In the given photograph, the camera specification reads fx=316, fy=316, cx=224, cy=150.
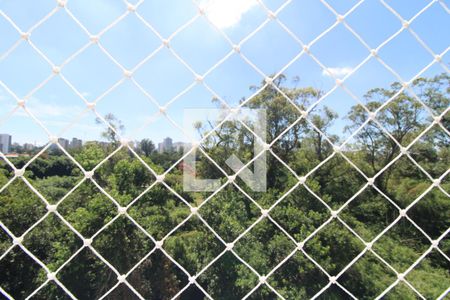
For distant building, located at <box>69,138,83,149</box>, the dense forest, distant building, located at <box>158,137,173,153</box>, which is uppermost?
distant building, located at <box>69,138,83,149</box>

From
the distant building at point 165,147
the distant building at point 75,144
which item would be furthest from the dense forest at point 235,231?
the distant building at point 75,144

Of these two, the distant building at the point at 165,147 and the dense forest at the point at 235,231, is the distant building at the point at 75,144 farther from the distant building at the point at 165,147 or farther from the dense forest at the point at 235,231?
the distant building at the point at 165,147

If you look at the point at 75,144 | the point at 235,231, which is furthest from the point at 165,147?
the point at 235,231

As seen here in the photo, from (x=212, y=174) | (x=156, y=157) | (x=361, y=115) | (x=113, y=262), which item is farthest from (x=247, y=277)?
(x=361, y=115)

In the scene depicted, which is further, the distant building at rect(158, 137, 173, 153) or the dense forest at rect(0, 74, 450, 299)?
the distant building at rect(158, 137, 173, 153)

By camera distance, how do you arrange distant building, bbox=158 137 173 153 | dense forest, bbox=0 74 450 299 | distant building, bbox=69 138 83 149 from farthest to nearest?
distant building, bbox=69 138 83 149 < distant building, bbox=158 137 173 153 < dense forest, bbox=0 74 450 299

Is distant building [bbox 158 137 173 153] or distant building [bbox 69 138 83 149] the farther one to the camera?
distant building [bbox 69 138 83 149]

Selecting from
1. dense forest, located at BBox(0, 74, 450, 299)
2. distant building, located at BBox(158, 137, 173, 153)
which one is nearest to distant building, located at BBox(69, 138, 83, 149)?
dense forest, located at BBox(0, 74, 450, 299)

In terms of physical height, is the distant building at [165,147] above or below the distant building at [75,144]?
below

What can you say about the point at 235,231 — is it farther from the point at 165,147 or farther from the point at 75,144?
the point at 75,144

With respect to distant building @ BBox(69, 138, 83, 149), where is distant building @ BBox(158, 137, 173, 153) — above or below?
below

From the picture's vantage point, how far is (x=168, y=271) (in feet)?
17.8

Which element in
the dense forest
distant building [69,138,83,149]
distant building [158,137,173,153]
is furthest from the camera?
distant building [69,138,83,149]

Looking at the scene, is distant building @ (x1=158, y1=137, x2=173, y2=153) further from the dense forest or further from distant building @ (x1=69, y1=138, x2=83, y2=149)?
distant building @ (x1=69, y1=138, x2=83, y2=149)
